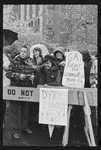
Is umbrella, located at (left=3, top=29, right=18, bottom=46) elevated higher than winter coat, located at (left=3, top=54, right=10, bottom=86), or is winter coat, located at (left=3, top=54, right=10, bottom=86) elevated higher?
umbrella, located at (left=3, top=29, right=18, bottom=46)

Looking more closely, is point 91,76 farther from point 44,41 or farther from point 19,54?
point 19,54

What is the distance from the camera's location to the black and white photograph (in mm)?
2475

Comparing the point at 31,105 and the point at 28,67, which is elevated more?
the point at 28,67

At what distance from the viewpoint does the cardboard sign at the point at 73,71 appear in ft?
8.20

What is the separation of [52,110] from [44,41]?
830 millimetres

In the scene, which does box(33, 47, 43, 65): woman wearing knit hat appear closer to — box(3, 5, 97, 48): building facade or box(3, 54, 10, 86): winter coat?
box(3, 5, 97, 48): building facade

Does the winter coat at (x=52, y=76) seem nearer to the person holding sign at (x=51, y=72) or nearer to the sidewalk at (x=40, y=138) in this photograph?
the person holding sign at (x=51, y=72)

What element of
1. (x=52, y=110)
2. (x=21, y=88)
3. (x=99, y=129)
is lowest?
(x=99, y=129)

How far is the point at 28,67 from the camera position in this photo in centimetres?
254

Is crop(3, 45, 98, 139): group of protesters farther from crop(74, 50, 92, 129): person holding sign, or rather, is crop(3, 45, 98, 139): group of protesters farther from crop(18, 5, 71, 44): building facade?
crop(18, 5, 71, 44): building facade

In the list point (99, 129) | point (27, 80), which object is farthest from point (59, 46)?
point (99, 129)

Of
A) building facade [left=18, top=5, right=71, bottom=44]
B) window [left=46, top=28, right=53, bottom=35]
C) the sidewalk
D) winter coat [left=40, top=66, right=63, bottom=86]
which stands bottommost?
the sidewalk

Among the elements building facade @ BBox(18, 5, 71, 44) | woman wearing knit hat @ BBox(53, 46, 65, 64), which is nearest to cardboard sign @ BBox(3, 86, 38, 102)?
woman wearing knit hat @ BBox(53, 46, 65, 64)

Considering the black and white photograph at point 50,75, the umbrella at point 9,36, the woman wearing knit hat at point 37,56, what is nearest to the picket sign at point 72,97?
the black and white photograph at point 50,75
